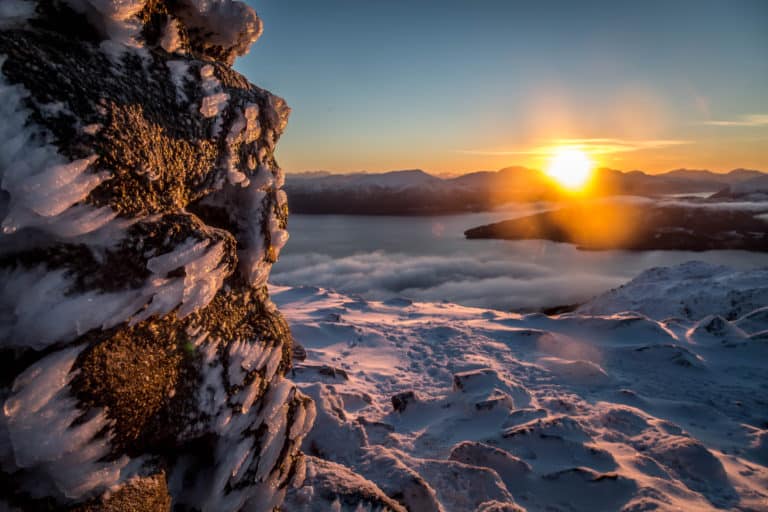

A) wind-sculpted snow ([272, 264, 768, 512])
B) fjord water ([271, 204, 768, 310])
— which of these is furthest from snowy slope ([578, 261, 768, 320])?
fjord water ([271, 204, 768, 310])

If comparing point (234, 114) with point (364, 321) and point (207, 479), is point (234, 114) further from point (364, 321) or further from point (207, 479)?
point (364, 321)

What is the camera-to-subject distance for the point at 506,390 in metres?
6.49

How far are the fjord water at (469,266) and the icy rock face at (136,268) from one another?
25.3 metres

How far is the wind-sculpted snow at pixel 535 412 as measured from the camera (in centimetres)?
400

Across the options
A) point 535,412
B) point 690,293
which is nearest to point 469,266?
point 690,293

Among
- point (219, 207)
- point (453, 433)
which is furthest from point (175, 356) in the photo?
point (453, 433)

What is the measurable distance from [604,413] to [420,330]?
457 centimetres

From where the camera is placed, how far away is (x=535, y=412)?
5.80 metres

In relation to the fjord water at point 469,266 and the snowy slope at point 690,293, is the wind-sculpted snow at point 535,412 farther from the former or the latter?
the fjord water at point 469,266

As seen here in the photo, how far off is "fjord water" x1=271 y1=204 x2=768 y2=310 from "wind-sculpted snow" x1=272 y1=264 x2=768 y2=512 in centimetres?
1872

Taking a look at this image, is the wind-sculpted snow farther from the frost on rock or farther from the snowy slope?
the snowy slope

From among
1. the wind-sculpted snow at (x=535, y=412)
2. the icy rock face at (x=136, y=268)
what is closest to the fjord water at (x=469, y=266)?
the wind-sculpted snow at (x=535, y=412)

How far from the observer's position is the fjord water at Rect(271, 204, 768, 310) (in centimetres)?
4006

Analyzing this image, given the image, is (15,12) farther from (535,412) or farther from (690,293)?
(690,293)
